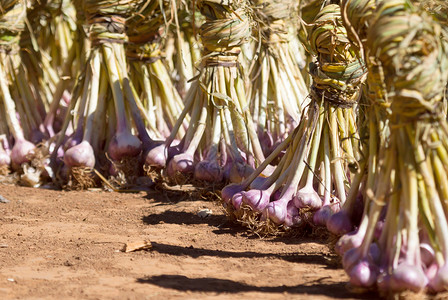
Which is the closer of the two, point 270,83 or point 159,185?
point 159,185

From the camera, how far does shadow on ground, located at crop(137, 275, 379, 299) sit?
8.63 ft

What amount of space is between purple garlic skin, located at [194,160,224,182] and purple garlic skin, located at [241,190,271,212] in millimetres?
973

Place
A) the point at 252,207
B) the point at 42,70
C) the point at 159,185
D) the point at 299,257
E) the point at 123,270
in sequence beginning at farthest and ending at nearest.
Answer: the point at 42,70 → the point at 159,185 → the point at 252,207 → the point at 299,257 → the point at 123,270

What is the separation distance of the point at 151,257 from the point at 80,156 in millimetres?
2080

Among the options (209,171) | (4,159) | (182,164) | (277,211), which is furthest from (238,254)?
(4,159)

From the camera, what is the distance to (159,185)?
509cm

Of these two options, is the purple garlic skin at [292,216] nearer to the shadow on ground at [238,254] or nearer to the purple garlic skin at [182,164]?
the shadow on ground at [238,254]

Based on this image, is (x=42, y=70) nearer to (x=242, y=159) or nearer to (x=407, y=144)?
(x=242, y=159)

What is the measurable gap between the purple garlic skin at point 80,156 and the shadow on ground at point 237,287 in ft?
8.00

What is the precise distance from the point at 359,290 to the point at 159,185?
107 inches

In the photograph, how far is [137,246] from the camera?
135 inches

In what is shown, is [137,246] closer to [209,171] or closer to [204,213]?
[204,213]

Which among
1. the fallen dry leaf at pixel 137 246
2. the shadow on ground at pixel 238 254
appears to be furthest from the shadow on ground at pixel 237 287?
the fallen dry leaf at pixel 137 246

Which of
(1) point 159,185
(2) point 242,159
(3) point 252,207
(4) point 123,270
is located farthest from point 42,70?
(4) point 123,270
